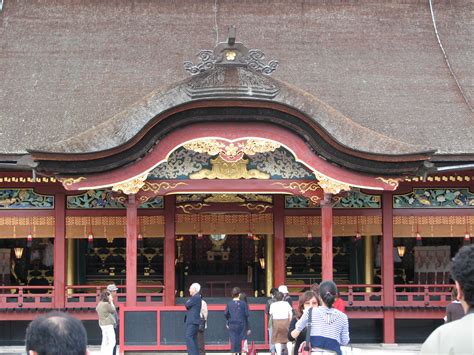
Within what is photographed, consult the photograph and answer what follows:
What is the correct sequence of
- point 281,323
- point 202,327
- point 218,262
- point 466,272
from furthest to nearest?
point 218,262 → point 202,327 → point 281,323 → point 466,272

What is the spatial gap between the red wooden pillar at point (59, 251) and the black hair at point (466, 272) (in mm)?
13180

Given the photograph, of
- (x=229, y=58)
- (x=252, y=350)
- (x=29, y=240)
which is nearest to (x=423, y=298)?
(x=252, y=350)

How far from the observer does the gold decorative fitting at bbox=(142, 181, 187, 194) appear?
15703 millimetres

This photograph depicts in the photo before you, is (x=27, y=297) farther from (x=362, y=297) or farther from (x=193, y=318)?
(x=362, y=297)

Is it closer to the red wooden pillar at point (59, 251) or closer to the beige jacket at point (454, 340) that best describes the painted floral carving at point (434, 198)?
the red wooden pillar at point (59, 251)

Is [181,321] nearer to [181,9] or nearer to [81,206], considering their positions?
[81,206]

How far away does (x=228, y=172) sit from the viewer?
15.8 meters

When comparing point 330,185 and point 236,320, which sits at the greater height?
point 330,185

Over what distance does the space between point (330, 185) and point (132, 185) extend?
335 cm

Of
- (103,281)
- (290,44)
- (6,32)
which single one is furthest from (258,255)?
(6,32)

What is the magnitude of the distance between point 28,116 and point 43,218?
2.06 metres

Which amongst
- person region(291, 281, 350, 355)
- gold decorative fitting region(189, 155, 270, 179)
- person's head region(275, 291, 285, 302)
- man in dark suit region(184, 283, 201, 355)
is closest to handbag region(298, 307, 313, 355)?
person region(291, 281, 350, 355)

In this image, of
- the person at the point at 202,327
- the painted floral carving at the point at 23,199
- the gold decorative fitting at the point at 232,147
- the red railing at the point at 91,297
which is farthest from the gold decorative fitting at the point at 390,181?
the painted floral carving at the point at 23,199

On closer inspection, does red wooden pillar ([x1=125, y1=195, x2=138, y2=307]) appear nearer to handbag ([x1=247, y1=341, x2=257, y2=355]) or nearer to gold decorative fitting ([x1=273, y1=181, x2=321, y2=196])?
handbag ([x1=247, y1=341, x2=257, y2=355])
